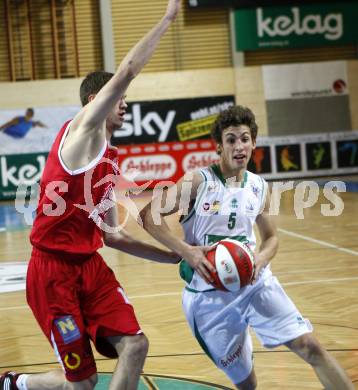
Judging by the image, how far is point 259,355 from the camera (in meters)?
5.83

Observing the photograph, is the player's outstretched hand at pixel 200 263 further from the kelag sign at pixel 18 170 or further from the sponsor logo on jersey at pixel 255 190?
the kelag sign at pixel 18 170

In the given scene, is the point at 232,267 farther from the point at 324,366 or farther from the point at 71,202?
the point at 71,202

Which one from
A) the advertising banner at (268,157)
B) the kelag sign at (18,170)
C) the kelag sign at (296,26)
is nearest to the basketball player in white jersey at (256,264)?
the advertising banner at (268,157)

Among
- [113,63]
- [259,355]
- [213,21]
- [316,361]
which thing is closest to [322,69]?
[213,21]

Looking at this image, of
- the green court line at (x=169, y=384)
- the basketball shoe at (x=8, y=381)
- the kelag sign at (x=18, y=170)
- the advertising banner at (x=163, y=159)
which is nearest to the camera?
the basketball shoe at (x=8, y=381)

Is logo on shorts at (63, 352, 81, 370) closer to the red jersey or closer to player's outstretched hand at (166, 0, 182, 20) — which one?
the red jersey

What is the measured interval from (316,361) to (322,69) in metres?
17.4

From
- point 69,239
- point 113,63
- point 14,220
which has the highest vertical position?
point 113,63

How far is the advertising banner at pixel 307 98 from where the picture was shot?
2075 centimetres

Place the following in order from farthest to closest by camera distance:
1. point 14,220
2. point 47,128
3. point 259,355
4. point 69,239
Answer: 1. point 47,128
2. point 14,220
3. point 259,355
4. point 69,239

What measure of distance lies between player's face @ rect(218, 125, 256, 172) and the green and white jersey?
12 cm

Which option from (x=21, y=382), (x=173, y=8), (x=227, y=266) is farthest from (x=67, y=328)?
(x=173, y=8)

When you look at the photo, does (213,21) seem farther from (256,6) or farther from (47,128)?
(47,128)

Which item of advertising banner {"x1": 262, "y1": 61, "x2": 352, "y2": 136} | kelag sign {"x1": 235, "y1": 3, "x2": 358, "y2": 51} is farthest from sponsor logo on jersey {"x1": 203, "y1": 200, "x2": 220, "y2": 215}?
kelag sign {"x1": 235, "y1": 3, "x2": 358, "y2": 51}
